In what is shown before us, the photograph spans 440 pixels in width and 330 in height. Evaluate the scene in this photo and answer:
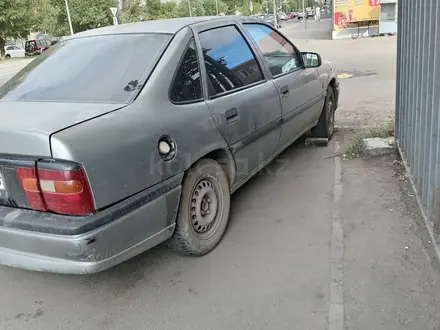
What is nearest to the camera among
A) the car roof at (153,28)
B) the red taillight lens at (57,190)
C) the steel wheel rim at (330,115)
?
the red taillight lens at (57,190)

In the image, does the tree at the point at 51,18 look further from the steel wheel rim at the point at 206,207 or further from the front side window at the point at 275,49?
the steel wheel rim at the point at 206,207

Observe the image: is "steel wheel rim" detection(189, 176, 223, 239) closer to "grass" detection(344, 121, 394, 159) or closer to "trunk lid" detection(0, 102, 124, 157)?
"trunk lid" detection(0, 102, 124, 157)

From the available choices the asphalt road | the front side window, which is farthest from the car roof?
the asphalt road

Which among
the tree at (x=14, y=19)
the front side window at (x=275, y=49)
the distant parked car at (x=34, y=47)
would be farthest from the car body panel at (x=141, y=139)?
the tree at (x=14, y=19)

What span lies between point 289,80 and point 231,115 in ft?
4.18

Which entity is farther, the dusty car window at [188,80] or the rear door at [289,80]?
the rear door at [289,80]

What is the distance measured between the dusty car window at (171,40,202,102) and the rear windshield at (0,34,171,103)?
19 centimetres

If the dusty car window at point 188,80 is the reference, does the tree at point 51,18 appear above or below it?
above

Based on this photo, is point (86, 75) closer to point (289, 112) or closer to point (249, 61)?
point (249, 61)

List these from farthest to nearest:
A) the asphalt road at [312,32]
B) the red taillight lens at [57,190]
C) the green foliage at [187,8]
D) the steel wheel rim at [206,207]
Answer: the green foliage at [187,8]
the asphalt road at [312,32]
the steel wheel rim at [206,207]
the red taillight lens at [57,190]

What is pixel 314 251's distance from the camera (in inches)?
137

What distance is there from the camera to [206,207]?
354 cm

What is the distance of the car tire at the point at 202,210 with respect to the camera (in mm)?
3225

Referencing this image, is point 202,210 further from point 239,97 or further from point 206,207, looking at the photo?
point 239,97
